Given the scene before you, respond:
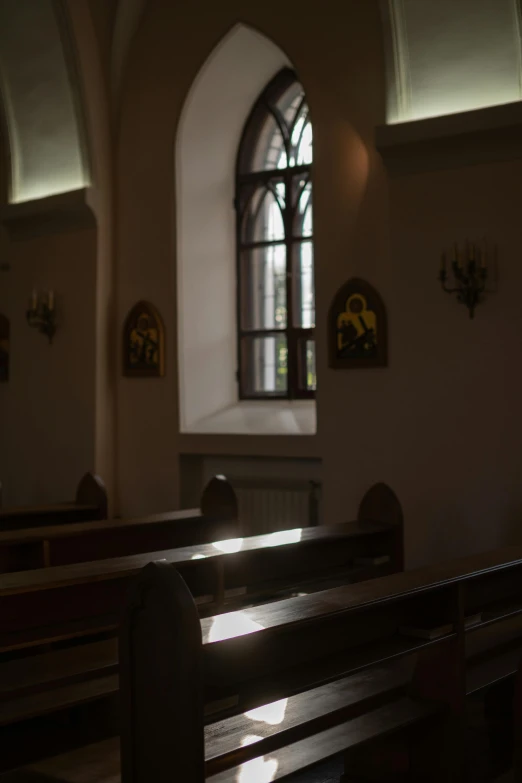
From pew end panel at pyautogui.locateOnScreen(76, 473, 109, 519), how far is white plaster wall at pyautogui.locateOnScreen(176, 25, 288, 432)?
138cm

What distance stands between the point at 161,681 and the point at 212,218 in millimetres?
6013

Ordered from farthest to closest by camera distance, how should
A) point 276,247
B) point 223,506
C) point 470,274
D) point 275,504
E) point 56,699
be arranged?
point 276,247 → point 275,504 → point 470,274 → point 223,506 → point 56,699

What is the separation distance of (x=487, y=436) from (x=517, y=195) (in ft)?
4.92

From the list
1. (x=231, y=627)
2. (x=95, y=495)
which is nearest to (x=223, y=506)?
(x=95, y=495)

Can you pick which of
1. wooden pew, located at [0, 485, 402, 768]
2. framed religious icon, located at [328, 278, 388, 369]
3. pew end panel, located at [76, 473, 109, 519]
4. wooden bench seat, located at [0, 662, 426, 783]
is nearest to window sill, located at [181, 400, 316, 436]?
framed religious icon, located at [328, 278, 388, 369]

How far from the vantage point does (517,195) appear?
5.88 metres

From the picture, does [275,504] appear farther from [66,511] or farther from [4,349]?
[4,349]

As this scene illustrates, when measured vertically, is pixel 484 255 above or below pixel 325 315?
above

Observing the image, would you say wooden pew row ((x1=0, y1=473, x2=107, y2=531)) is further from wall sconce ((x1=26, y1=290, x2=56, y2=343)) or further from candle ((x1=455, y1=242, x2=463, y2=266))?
candle ((x1=455, y1=242, x2=463, y2=266))

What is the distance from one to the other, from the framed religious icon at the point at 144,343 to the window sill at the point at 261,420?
0.58m

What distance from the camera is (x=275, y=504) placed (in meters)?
7.25

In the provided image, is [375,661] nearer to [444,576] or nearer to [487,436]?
[444,576]

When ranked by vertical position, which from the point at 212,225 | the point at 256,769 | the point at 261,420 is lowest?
the point at 256,769

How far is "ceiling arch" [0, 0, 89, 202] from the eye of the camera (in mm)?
7785
